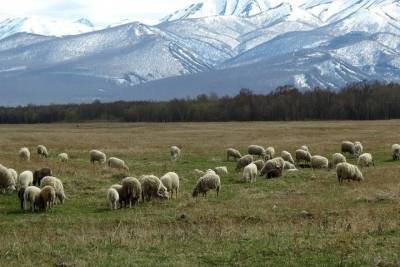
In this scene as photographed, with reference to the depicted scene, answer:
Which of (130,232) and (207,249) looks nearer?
(207,249)

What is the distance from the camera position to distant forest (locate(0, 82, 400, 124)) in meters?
140

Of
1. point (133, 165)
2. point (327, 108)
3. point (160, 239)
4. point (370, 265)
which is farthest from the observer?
point (327, 108)

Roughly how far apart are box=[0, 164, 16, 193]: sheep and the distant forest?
120 m

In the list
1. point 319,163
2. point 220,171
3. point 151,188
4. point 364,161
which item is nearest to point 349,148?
point 364,161

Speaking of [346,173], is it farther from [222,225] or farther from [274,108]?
[274,108]

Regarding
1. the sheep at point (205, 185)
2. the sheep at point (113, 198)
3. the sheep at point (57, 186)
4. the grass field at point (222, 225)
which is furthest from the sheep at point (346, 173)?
the sheep at point (57, 186)

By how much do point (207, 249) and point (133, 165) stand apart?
25692 mm

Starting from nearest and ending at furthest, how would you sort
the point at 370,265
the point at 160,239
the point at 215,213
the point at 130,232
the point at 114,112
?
the point at 370,265, the point at 160,239, the point at 130,232, the point at 215,213, the point at 114,112

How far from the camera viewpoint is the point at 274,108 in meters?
146

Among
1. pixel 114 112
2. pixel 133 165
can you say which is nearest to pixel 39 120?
pixel 114 112

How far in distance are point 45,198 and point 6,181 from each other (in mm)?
4127

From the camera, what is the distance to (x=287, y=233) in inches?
651

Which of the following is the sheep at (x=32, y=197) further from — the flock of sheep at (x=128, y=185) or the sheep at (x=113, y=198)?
the sheep at (x=113, y=198)

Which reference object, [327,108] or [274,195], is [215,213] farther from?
[327,108]
